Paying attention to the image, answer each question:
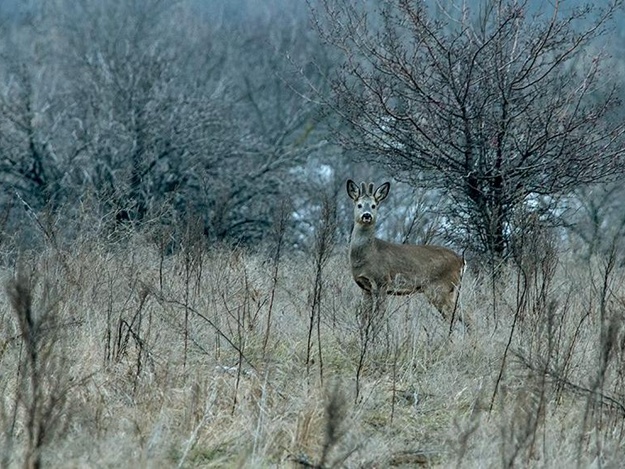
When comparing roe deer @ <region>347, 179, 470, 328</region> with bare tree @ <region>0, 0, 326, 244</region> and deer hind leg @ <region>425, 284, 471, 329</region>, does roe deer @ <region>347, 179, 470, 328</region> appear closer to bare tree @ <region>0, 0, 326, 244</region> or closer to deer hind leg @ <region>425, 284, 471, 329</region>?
deer hind leg @ <region>425, 284, 471, 329</region>

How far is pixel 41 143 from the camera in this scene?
18844mm

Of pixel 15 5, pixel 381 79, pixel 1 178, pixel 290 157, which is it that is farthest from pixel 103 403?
pixel 15 5

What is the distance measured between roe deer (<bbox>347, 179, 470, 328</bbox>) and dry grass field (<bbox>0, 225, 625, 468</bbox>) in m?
0.76

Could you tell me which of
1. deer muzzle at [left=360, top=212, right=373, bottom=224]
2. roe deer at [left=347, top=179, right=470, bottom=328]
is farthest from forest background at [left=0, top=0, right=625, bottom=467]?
deer muzzle at [left=360, top=212, right=373, bottom=224]

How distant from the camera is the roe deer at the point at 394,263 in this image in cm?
1052

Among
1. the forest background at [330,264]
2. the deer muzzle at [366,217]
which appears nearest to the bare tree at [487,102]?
the forest background at [330,264]

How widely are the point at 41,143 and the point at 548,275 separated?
1244 centimetres

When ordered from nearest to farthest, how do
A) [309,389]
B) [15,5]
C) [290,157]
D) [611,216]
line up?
1. [309,389]
2. [290,157]
3. [611,216]
4. [15,5]

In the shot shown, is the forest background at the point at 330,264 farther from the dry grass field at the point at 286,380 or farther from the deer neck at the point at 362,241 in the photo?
the deer neck at the point at 362,241

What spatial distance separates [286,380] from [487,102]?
6.22m

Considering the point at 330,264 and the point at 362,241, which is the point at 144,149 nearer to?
the point at 330,264

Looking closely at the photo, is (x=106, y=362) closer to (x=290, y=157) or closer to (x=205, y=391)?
(x=205, y=391)

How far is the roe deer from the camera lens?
34.5ft

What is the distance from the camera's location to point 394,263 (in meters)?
10.7
